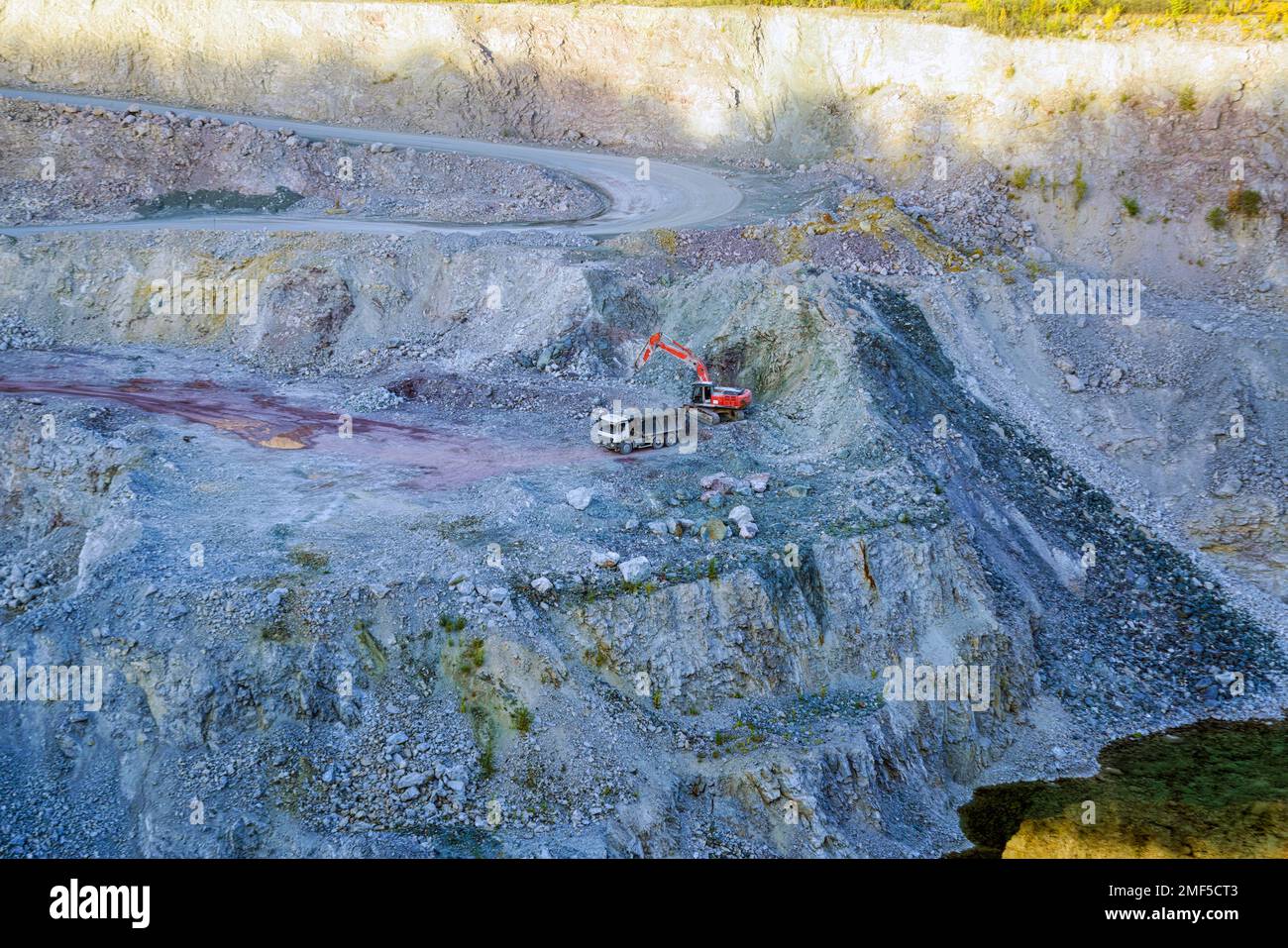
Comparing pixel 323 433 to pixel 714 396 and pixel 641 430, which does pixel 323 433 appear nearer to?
pixel 641 430

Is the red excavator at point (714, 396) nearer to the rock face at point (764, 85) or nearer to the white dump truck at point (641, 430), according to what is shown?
the white dump truck at point (641, 430)

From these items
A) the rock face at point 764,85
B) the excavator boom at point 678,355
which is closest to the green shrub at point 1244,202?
the rock face at point 764,85

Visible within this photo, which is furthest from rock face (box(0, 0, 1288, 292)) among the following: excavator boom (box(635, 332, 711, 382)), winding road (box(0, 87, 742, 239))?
excavator boom (box(635, 332, 711, 382))

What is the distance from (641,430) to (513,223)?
14569 millimetres

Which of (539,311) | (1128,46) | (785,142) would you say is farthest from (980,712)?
(785,142)

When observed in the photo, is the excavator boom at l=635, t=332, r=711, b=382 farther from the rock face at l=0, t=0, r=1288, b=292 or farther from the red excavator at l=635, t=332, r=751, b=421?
the rock face at l=0, t=0, r=1288, b=292

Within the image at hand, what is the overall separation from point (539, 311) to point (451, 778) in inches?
662

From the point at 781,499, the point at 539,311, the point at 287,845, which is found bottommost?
the point at 287,845

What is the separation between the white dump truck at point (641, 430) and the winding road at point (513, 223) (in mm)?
11150

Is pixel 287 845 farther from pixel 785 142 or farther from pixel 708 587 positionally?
pixel 785 142

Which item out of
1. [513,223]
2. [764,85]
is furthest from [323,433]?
[764,85]

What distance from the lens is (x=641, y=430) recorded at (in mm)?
24922

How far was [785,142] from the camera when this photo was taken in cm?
4362

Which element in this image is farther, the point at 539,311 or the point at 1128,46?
the point at 1128,46
